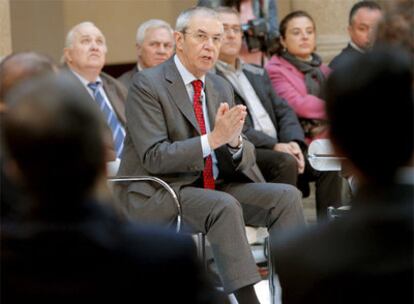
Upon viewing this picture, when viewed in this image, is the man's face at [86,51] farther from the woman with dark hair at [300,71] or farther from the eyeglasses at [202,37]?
the woman with dark hair at [300,71]

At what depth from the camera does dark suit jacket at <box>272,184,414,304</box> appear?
217 cm

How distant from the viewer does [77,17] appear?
8391 mm

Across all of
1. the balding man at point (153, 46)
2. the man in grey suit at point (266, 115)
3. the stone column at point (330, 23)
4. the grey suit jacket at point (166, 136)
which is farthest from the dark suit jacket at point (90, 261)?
the stone column at point (330, 23)

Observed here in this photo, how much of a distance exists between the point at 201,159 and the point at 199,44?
72 centimetres

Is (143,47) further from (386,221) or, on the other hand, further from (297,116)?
(386,221)

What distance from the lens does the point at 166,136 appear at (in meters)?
5.27

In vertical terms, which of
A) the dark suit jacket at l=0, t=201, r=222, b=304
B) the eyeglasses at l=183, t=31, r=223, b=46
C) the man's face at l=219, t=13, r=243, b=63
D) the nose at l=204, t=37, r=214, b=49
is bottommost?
the man's face at l=219, t=13, r=243, b=63

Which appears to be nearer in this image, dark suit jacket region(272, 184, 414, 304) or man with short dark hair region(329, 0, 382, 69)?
dark suit jacket region(272, 184, 414, 304)

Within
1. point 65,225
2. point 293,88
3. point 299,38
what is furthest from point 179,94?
point 65,225

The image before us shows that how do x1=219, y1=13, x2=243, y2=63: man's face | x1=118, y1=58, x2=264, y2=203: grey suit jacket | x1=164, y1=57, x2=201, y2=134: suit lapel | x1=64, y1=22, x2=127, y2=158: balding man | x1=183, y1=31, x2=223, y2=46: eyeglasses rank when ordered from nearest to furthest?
x1=118, y1=58, x2=264, y2=203: grey suit jacket → x1=164, y1=57, x2=201, y2=134: suit lapel → x1=183, y1=31, x2=223, y2=46: eyeglasses → x1=64, y1=22, x2=127, y2=158: balding man → x1=219, y1=13, x2=243, y2=63: man's face

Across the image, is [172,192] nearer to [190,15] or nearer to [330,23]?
[190,15]

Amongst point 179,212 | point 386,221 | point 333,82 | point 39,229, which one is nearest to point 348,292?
point 386,221

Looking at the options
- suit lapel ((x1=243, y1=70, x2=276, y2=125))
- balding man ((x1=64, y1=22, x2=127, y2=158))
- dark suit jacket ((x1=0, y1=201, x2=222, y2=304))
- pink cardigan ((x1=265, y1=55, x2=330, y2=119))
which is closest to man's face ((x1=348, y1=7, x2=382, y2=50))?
pink cardigan ((x1=265, y1=55, x2=330, y2=119))

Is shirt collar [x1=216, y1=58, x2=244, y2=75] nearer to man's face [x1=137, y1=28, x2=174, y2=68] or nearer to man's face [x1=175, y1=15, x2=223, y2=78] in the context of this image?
man's face [x1=137, y1=28, x2=174, y2=68]
